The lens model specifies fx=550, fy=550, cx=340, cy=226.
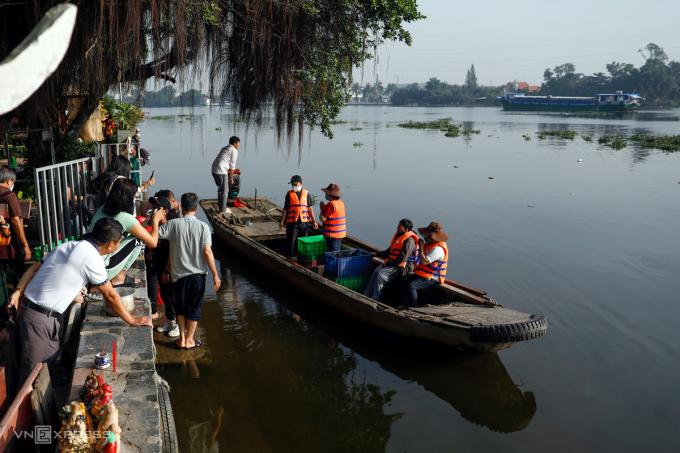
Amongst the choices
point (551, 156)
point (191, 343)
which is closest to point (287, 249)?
point (191, 343)

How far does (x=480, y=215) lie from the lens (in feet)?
59.7

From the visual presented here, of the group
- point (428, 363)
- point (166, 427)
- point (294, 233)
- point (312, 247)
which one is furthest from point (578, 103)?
point (166, 427)

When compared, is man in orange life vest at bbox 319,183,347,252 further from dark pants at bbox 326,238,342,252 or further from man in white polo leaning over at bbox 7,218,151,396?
man in white polo leaning over at bbox 7,218,151,396

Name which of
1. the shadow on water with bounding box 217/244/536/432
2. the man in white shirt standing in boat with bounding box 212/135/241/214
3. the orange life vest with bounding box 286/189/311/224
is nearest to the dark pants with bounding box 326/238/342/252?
the orange life vest with bounding box 286/189/311/224

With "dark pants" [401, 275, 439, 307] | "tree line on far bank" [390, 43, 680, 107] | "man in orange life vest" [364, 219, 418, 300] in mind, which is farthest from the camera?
"tree line on far bank" [390, 43, 680, 107]

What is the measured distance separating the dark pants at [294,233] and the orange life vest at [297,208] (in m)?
0.12

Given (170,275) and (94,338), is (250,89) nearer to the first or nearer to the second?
(170,275)

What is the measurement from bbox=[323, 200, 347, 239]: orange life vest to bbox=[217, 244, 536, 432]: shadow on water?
1.33 m

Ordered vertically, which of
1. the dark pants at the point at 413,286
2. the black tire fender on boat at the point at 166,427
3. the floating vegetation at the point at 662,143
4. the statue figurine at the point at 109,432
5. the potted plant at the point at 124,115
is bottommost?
the black tire fender on boat at the point at 166,427

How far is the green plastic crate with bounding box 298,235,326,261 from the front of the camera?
10117 mm

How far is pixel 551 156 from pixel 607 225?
18713mm

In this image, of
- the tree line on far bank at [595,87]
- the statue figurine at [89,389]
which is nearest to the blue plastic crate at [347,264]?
the statue figurine at [89,389]

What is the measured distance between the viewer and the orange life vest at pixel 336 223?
381 inches

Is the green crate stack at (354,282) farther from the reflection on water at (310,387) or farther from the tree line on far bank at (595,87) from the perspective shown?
the tree line on far bank at (595,87)
